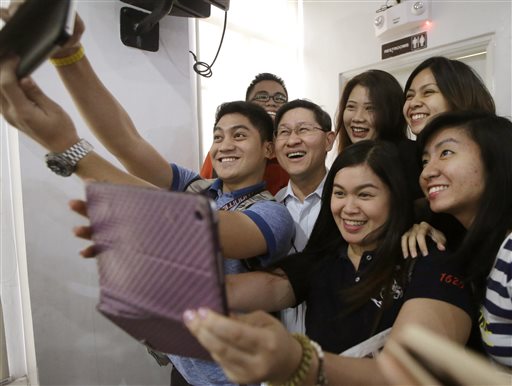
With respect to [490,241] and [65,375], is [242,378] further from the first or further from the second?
[65,375]

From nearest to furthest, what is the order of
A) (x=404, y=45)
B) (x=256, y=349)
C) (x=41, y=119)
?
(x=256, y=349) < (x=41, y=119) < (x=404, y=45)

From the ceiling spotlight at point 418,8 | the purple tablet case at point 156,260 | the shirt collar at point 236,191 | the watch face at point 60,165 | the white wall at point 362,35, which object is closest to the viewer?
the purple tablet case at point 156,260

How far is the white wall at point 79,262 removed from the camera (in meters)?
1.09

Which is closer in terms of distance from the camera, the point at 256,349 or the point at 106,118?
the point at 256,349

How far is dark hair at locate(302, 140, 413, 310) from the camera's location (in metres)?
0.74

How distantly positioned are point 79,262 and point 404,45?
2.21m

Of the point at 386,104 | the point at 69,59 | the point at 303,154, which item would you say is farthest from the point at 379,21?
the point at 69,59

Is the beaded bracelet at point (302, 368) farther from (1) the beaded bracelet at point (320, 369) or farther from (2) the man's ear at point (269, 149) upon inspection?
(2) the man's ear at point (269, 149)

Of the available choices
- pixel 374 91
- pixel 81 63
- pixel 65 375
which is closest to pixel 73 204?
pixel 81 63

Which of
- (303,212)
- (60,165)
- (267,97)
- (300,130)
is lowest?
(303,212)

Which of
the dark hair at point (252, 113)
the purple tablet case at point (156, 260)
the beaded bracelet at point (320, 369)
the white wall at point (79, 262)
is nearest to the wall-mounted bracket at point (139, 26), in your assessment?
the white wall at point (79, 262)

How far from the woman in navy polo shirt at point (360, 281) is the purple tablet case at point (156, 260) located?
0.50 ft

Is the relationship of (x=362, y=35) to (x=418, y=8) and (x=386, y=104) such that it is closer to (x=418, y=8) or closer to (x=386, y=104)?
(x=418, y=8)

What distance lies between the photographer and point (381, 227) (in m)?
0.80
